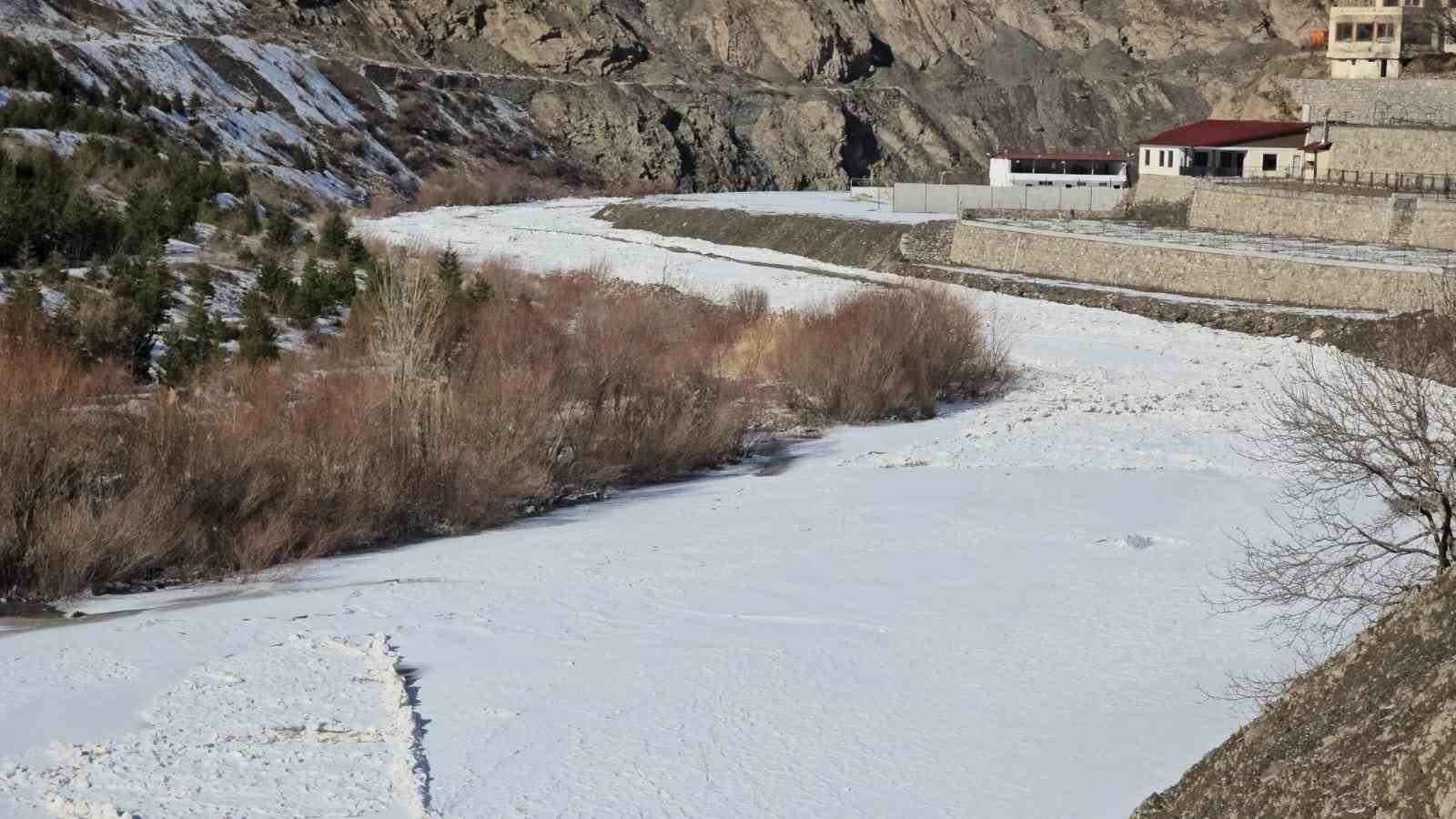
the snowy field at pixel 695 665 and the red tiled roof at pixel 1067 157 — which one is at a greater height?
the snowy field at pixel 695 665

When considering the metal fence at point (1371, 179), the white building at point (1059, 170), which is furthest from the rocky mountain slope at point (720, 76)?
the metal fence at point (1371, 179)

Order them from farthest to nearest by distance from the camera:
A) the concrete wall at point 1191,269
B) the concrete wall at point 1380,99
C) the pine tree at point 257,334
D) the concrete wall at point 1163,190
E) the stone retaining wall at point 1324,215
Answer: the concrete wall at point 1163,190 < the concrete wall at point 1380,99 < the stone retaining wall at point 1324,215 < the concrete wall at point 1191,269 < the pine tree at point 257,334

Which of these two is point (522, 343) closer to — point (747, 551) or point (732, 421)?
point (732, 421)

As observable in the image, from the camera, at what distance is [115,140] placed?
48375 mm

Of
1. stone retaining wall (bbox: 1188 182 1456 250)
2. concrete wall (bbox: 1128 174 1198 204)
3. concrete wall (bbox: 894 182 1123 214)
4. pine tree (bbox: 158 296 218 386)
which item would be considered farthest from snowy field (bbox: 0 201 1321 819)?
concrete wall (bbox: 894 182 1123 214)

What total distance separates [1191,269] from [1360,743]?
41.3m

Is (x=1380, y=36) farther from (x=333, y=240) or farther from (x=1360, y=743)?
(x=1360, y=743)

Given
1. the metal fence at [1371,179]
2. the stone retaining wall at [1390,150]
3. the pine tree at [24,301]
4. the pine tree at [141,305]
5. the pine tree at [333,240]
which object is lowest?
the metal fence at [1371,179]

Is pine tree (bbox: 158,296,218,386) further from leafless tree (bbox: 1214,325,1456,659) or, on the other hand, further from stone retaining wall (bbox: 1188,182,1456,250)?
stone retaining wall (bbox: 1188,182,1456,250)

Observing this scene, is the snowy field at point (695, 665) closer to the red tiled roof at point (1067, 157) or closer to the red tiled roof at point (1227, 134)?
the red tiled roof at point (1227, 134)

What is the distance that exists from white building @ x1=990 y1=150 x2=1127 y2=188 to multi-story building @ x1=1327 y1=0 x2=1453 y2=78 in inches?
377

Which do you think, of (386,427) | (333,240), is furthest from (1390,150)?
(386,427)

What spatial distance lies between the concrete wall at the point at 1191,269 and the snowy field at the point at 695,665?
16.8 meters

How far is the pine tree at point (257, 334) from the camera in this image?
89.7ft
